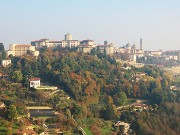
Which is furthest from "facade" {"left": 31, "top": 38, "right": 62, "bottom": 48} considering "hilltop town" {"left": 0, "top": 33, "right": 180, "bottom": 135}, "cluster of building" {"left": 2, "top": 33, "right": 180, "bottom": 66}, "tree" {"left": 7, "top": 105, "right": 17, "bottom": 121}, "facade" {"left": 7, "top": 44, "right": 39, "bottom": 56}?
"tree" {"left": 7, "top": 105, "right": 17, "bottom": 121}

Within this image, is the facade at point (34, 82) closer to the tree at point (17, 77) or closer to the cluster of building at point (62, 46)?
the tree at point (17, 77)

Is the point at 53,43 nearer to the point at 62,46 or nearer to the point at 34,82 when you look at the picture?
the point at 62,46

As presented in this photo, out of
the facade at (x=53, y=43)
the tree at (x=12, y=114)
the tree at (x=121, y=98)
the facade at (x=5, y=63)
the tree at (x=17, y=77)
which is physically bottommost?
the tree at (x=121, y=98)

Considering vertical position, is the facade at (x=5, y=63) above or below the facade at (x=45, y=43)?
below

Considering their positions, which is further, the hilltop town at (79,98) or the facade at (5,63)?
the facade at (5,63)

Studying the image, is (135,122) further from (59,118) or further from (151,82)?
(151,82)

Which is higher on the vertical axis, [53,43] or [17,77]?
[53,43]

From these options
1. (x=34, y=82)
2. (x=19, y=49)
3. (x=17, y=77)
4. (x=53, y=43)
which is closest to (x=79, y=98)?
(x=34, y=82)

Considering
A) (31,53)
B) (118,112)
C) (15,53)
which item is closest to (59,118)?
(118,112)

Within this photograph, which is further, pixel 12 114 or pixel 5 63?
pixel 5 63

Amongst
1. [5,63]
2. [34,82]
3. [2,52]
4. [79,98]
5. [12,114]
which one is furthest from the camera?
[2,52]

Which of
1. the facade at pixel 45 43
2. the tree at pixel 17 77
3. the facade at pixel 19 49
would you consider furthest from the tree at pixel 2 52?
the facade at pixel 45 43
